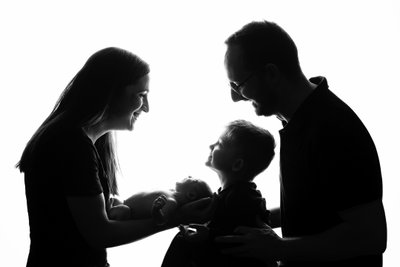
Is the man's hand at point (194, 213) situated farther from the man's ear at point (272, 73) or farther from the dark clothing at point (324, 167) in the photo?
the man's ear at point (272, 73)

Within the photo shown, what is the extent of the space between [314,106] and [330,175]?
201 millimetres

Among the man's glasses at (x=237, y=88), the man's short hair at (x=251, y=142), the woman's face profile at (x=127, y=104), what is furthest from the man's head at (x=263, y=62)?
the woman's face profile at (x=127, y=104)

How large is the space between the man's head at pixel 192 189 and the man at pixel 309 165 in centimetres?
25

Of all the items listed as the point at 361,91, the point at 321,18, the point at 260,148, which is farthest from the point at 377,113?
the point at 260,148

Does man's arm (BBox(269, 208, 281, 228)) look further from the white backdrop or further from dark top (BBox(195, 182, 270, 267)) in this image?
the white backdrop

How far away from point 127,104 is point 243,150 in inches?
15.6

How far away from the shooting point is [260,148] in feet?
5.00

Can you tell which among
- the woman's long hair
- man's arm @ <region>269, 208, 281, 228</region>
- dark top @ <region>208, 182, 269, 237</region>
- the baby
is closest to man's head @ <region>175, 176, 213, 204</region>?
the baby

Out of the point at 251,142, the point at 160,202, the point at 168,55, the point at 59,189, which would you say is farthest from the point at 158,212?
the point at 168,55

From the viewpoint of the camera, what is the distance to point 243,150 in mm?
1506

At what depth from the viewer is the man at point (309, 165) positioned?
112 cm

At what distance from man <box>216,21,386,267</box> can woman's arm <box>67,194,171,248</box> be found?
0.26 m

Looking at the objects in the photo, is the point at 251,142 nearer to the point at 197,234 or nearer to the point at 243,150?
the point at 243,150

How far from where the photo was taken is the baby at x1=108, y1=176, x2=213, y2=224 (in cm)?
138
